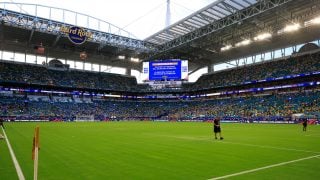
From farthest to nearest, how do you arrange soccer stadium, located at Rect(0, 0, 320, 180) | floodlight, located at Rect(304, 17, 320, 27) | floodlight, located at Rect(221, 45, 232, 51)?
1. floodlight, located at Rect(221, 45, 232, 51)
2. floodlight, located at Rect(304, 17, 320, 27)
3. soccer stadium, located at Rect(0, 0, 320, 180)

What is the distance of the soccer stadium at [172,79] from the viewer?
99.9 ft

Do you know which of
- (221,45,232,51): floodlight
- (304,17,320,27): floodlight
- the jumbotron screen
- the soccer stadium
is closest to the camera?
the soccer stadium

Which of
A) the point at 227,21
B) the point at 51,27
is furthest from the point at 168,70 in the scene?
the point at 51,27

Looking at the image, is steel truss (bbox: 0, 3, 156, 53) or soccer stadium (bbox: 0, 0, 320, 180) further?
steel truss (bbox: 0, 3, 156, 53)

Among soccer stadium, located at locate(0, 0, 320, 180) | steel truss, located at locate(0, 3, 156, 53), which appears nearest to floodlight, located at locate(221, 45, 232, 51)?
soccer stadium, located at locate(0, 0, 320, 180)

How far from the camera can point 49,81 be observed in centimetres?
8119

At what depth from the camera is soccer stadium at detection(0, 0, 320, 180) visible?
1198 inches

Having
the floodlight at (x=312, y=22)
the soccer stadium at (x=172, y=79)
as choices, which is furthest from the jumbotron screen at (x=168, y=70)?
the floodlight at (x=312, y=22)

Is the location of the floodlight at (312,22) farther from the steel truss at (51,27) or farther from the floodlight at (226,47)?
the steel truss at (51,27)

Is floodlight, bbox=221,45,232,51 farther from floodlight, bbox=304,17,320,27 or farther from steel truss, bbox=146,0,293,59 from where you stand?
floodlight, bbox=304,17,320,27

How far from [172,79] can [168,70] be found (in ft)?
8.03

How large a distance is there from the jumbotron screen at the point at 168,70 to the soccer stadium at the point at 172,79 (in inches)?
9.3

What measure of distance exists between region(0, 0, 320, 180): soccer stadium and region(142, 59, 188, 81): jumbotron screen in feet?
0.78

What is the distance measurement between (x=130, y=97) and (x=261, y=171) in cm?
9335
